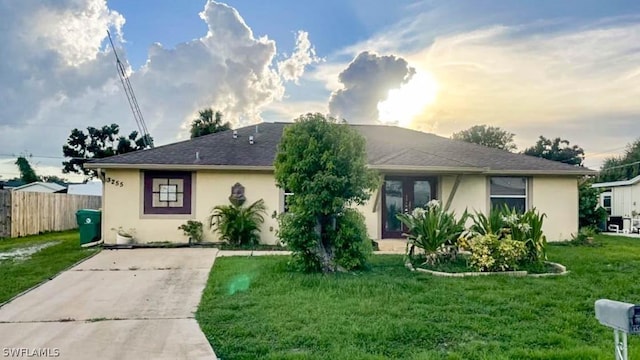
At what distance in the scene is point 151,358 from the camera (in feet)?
15.4

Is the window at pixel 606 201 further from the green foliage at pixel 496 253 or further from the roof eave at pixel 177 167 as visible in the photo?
the roof eave at pixel 177 167

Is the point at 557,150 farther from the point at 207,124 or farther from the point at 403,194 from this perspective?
the point at 403,194

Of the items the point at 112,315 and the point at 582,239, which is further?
the point at 582,239

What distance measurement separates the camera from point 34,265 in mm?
10445

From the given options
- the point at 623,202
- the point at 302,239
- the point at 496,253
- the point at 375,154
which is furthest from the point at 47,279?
the point at 623,202

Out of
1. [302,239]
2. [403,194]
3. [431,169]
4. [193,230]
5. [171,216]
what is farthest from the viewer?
[403,194]

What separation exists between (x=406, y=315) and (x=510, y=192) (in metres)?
10.4

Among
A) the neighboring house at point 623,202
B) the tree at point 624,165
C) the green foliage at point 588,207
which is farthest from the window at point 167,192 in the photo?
the tree at point 624,165

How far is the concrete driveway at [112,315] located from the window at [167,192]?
373 cm

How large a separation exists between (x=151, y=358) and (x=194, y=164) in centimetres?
954

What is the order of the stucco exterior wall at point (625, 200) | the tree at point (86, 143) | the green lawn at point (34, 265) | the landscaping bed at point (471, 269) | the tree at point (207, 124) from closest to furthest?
the green lawn at point (34, 265) → the landscaping bed at point (471, 269) → the stucco exterior wall at point (625, 200) → the tree at point (207, 124) → the tree at point (86, 143)

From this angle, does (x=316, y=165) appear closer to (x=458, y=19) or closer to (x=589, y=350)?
(x=589, y=350)

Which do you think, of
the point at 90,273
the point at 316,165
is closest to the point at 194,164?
the point at 90,273

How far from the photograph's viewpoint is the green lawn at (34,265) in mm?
8250
